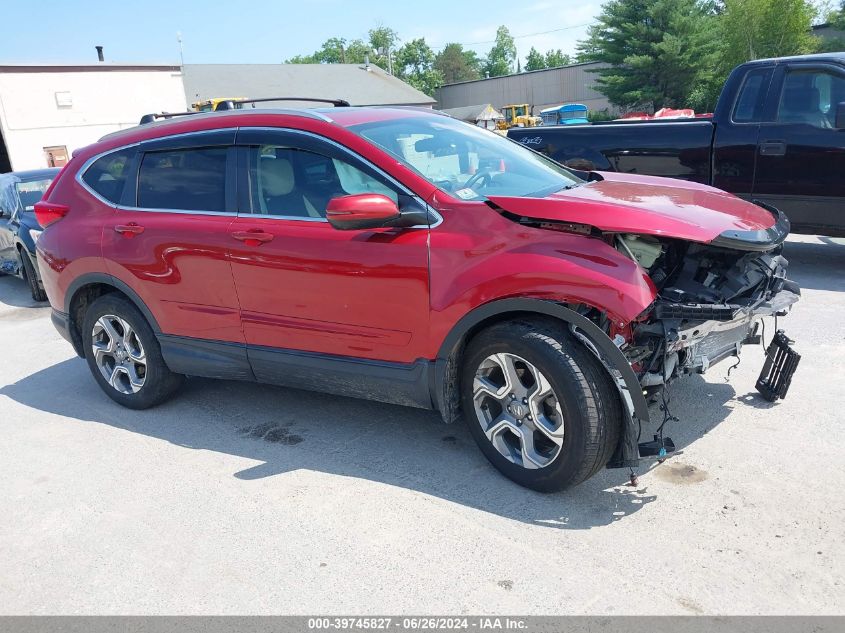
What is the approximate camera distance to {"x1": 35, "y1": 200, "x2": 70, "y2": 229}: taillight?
507 cm

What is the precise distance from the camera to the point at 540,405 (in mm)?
3350

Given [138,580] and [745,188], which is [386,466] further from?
[745,188]

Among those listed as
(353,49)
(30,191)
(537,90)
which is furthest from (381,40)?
(30,191)

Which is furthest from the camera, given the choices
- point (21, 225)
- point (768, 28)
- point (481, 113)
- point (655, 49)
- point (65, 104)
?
point (481, 113)

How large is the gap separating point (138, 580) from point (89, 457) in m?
1.54

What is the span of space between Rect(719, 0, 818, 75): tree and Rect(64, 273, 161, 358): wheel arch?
3719 centimetres

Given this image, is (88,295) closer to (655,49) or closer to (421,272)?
(421,272)

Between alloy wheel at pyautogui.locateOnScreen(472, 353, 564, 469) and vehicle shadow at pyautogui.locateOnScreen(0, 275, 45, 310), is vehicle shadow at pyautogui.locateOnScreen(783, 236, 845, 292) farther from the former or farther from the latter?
vehicle shadow at pyautogui.locateOnScreen(0, 275, 45, 310)

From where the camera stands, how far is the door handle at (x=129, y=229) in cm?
460

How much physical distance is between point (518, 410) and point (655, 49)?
4525 centimetres

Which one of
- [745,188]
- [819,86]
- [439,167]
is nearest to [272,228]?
[439,167]

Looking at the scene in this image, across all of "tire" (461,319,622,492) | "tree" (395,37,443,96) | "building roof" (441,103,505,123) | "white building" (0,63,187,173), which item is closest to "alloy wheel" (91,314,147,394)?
"tire" (461,319,622,492)

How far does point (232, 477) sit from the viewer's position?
12.8 ft

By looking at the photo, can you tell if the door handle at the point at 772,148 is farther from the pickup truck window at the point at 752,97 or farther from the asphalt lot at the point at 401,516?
the asphalt lot at the point at 401,516
